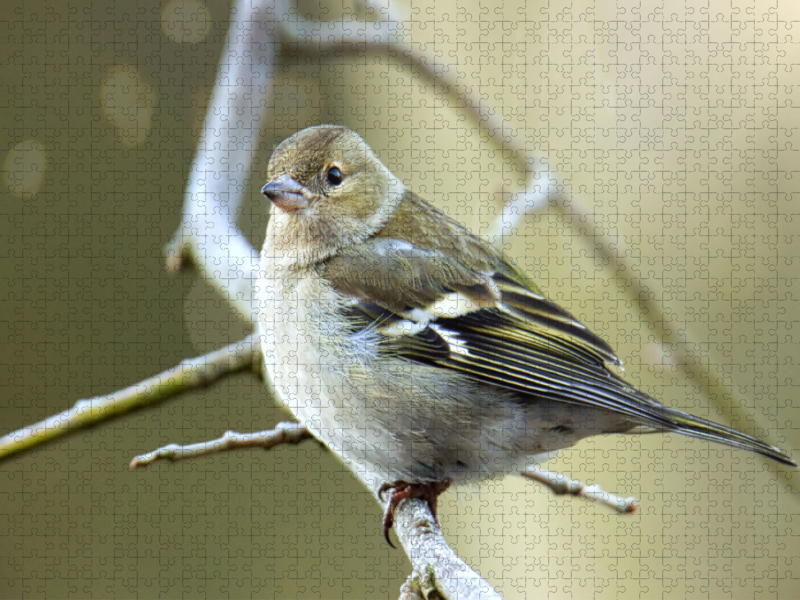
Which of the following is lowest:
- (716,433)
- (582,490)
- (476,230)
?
(582,490)

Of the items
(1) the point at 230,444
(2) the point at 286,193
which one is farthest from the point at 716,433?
(2) the point at 286,193

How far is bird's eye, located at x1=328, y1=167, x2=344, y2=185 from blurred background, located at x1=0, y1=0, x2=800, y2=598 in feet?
1.98

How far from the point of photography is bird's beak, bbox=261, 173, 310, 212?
8.71 feet

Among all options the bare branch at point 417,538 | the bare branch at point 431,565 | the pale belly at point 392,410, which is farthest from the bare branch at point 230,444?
the bare branch at point 431,565

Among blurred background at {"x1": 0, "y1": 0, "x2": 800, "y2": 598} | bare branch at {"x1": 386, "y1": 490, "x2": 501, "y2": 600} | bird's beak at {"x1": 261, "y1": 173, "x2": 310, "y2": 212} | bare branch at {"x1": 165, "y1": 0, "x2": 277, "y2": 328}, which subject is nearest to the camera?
bare branch at {"x1": 386, "y1": 490, "x2": 501, "y2": 600}

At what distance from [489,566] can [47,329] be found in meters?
2.51

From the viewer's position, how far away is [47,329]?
11.8ft

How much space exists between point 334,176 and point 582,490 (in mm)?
1420

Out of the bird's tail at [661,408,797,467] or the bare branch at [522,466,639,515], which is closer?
the bird's tail at [661,408,797,467]

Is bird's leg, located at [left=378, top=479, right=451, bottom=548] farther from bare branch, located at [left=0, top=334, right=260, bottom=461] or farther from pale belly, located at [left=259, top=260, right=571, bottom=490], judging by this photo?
bare branch, located at [left=0, top=334, right=260, bottom=461]

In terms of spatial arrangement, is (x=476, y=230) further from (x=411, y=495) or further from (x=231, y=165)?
(x=411, y=495)

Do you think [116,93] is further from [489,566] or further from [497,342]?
[489,566]

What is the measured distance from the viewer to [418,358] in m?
2.52

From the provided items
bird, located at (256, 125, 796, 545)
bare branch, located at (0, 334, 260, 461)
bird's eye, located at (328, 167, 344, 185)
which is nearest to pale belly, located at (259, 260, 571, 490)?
bird, located at (256, 125, 796, 545)
